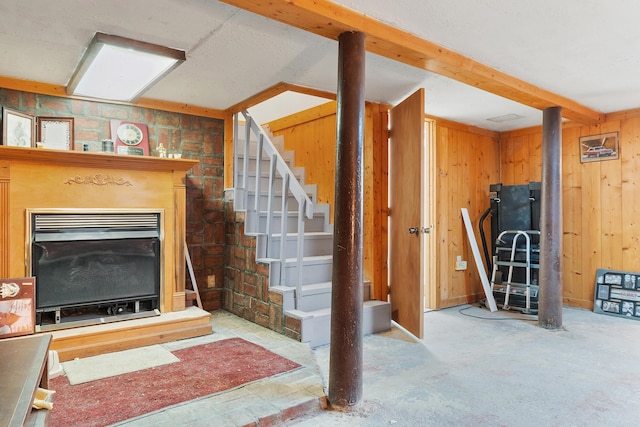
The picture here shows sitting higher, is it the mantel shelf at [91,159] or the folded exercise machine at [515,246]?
the mantel shelf at [91,159]

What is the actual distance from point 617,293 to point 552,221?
51.3 inches

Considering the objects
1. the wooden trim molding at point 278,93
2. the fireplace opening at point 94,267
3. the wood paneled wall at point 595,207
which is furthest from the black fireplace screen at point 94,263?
the wood paneled wall at point 595,207

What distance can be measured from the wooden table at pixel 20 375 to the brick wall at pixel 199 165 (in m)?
2.46

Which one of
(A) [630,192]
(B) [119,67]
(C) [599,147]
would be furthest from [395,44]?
(A) [630,192]

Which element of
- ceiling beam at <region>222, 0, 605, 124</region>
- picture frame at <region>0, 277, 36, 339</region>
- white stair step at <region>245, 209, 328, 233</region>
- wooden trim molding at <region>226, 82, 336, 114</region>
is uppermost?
wooden trim molding at <region>226, 82, 336, 114</region>

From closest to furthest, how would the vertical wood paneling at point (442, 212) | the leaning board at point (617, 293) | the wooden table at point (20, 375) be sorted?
the wooden table at point (20, 375)
the leaning board at point (617, 293)
the vertical wood paneling at point (442, 212)

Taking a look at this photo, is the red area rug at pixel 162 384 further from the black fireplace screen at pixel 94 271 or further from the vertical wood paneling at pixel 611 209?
the vertical wood paneling at pixel 611 209

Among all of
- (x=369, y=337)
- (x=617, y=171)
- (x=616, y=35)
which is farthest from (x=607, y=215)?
(x=369, y=337)

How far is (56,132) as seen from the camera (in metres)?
3.28

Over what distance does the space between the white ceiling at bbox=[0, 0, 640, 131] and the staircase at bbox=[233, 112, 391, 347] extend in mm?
831

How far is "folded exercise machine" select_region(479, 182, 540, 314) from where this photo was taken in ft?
14.4

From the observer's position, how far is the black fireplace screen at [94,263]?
287 cm

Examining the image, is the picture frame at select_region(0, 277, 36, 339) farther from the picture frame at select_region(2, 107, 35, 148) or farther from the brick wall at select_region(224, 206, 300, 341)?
the brick wall at select_region(224, 206, 300, 341)

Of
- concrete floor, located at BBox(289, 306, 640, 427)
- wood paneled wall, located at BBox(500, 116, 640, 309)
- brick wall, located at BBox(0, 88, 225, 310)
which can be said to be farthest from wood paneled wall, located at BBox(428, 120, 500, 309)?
brick wall, located at BBox(0, 88, 225, 310)
